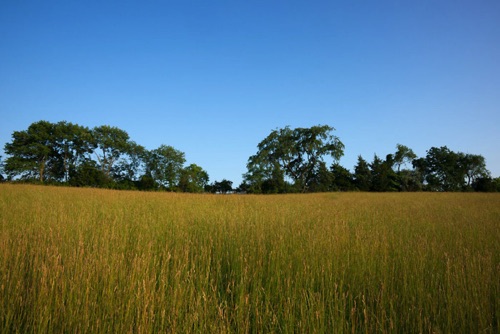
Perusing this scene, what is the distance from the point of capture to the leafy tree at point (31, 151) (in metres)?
37.5

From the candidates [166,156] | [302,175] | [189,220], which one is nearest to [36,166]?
[166,156]

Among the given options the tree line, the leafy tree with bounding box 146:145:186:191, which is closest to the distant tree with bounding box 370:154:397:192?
the tree line

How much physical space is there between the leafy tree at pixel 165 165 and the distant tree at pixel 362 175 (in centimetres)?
3223

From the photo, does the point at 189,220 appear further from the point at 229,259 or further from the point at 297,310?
the point at 297,310

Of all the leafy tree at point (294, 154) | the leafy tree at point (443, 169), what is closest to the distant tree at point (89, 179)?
the leafy tree at point (294, 154)

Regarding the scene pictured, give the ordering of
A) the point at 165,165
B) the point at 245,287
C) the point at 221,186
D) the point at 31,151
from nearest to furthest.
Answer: the point at 245,287
the point at 31,151
the point at 165,165
the point at 221,186

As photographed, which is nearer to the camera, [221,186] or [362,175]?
[362,175]

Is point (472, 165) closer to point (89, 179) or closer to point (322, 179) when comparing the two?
point (322, 179)

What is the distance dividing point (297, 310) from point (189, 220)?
4354 millimetres

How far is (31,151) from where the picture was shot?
39.5m

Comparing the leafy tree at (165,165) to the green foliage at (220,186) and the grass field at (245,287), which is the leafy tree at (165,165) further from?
the grass field at (245,287)

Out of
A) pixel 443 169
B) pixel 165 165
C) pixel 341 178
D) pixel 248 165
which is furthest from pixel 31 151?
pixel 443 169

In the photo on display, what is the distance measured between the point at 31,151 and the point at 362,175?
52.0m

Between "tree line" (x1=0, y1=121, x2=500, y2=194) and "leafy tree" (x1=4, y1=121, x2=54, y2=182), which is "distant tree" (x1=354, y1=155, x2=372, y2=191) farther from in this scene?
"leafy tree" (x1=4, y1=121, x2=54, y2=182)
